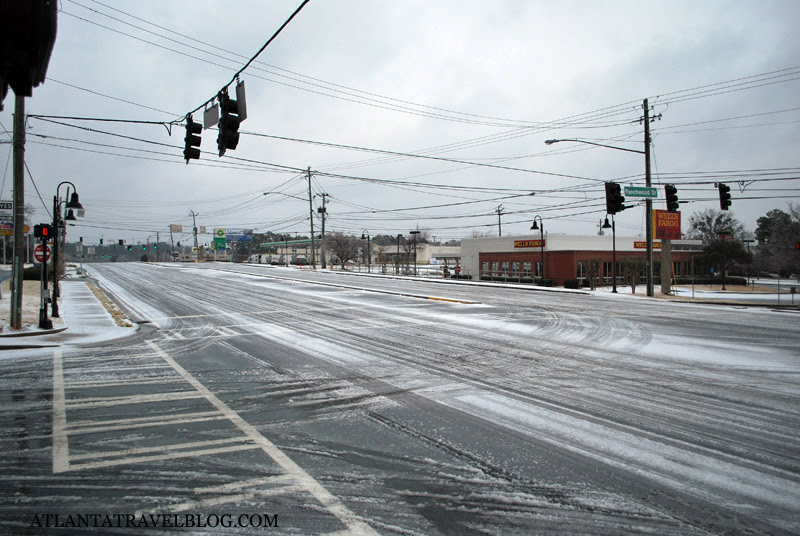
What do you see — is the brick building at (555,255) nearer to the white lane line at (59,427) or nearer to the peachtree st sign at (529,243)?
the peachtree st sign at (529,243)

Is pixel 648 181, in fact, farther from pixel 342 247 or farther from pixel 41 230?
pixel 342 247

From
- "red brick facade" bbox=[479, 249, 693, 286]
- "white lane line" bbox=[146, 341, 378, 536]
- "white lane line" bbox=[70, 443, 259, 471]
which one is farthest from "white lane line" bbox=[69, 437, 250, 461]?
"red brick facade" bbox=[479, 249, 693, 286]

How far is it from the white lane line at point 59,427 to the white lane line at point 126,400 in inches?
7.8

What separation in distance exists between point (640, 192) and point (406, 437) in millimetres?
25944

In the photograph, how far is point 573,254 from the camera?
146 ft

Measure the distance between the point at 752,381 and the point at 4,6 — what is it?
33.9 feet

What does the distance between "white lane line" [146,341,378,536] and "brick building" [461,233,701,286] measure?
38949mm

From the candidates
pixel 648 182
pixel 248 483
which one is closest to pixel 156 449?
pixel 248 483

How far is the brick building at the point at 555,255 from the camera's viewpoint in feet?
149

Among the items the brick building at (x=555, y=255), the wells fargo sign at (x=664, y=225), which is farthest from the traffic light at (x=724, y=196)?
the brick building at (x=555, y=255)

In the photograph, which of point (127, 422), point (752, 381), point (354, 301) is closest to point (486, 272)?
point (354, 301)

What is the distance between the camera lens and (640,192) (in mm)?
26609

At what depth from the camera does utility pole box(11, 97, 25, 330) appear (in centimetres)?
1288

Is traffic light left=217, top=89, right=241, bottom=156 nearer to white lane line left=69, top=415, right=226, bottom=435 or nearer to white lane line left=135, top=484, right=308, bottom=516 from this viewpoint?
white lane line left=69, top=415, right=226, bottom=435
